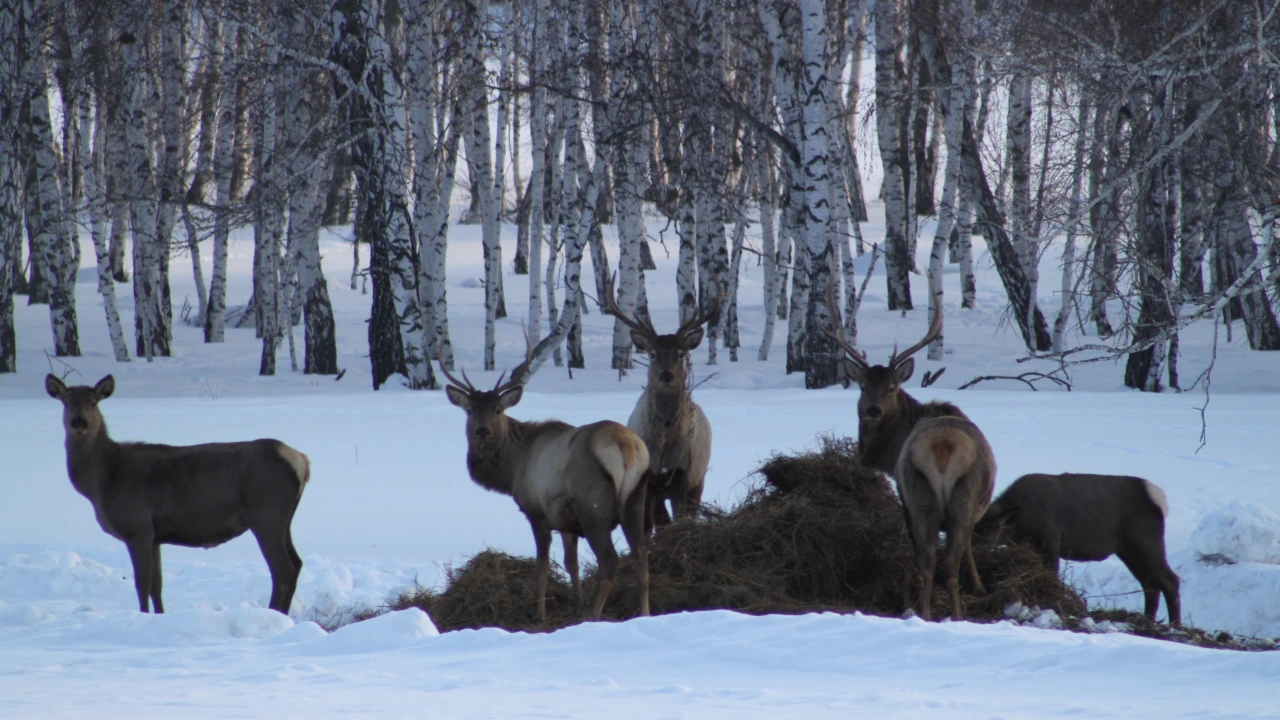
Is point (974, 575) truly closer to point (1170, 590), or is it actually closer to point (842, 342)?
point (1170, 590)

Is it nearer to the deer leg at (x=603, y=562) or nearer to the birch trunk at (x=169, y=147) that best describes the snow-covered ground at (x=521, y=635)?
the deer leg at (x=603, y=562)

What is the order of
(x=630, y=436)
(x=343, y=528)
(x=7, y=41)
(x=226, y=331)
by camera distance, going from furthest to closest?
(x=226, y=331), (x=7, y=41), (x=343, y=528), (x=630, y=436)

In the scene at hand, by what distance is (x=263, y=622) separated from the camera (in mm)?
5051

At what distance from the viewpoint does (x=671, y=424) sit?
744cm

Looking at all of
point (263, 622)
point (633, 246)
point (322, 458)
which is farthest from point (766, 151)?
point (263, 622)

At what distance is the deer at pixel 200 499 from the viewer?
251 inches

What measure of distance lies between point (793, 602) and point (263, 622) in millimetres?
2707

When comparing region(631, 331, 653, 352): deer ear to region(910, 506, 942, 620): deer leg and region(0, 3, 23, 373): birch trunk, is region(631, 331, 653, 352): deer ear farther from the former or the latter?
region(0, 3, 23, 373): birch trunk

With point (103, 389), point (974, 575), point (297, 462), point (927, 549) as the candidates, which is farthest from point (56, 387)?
point (974, 575)

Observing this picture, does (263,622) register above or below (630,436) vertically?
below

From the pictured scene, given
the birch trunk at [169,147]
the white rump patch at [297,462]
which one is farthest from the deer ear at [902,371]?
the birch trunk at [169,147]

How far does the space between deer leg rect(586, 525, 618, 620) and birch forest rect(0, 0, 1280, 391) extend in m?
2.89

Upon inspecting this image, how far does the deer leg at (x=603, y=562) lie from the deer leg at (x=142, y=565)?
94.3 inches

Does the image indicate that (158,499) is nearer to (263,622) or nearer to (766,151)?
(263,622)
